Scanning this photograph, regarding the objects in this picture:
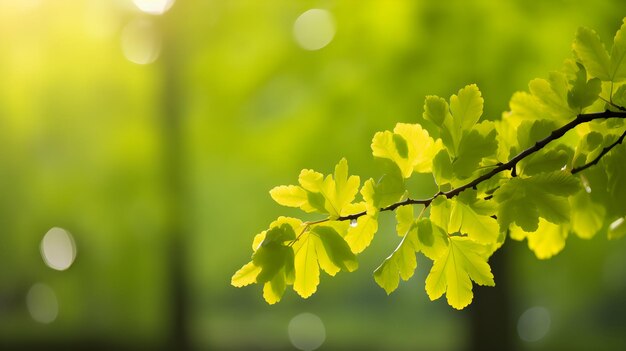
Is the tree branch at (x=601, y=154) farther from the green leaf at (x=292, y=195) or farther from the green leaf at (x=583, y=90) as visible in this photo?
the green leaf at (x=292, y=195)

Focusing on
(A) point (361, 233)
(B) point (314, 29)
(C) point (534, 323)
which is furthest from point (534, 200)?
(C) point (534, 323)

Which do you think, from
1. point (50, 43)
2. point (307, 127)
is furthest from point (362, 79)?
point (50, 43)

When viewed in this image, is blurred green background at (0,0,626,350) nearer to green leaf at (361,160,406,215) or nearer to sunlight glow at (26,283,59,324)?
sunlight glow at (26,283,59,324)

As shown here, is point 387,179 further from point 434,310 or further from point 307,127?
point 434,310

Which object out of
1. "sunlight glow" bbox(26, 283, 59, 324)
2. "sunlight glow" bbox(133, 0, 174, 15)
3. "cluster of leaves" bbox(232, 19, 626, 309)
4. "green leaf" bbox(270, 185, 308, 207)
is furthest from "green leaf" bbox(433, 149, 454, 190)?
"sunlight glow" bbox(26, 283, 59, 324)

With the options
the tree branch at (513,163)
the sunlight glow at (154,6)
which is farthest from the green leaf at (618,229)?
the sunlight glow at (154,6)

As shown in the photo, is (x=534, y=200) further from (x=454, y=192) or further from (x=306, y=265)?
(x=306, y=265)
